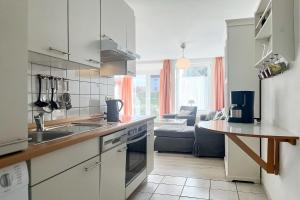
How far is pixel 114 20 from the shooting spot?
2.51 meters

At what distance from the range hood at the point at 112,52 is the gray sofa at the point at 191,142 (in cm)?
208

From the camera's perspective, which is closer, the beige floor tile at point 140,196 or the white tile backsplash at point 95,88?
the beige floor tile at point 140,196

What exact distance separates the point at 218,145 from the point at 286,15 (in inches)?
116

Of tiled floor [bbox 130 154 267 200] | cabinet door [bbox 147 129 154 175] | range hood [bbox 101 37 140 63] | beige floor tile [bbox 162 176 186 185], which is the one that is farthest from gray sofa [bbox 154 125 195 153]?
range hood [bbox 101 37 140 63]

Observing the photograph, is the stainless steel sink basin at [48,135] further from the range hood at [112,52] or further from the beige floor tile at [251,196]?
the beige floor tile at [251,196]

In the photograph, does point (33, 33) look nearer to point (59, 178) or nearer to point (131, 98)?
point (59, 178)

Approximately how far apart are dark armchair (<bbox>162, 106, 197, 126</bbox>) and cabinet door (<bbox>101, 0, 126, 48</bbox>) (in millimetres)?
3934

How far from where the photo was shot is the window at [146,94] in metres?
7.88

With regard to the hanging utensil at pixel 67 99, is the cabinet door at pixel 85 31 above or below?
above

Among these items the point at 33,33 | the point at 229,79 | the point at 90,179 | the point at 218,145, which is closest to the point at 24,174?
the point at 90,179

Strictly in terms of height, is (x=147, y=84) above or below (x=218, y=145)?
above

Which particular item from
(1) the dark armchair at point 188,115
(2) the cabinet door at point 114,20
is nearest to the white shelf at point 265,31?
(2) the cabinet door at point 114,20

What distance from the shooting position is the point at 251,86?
2900 mm

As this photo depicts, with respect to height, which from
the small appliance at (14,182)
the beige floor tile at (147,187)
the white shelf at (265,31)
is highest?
the white shelf at (265,31)
